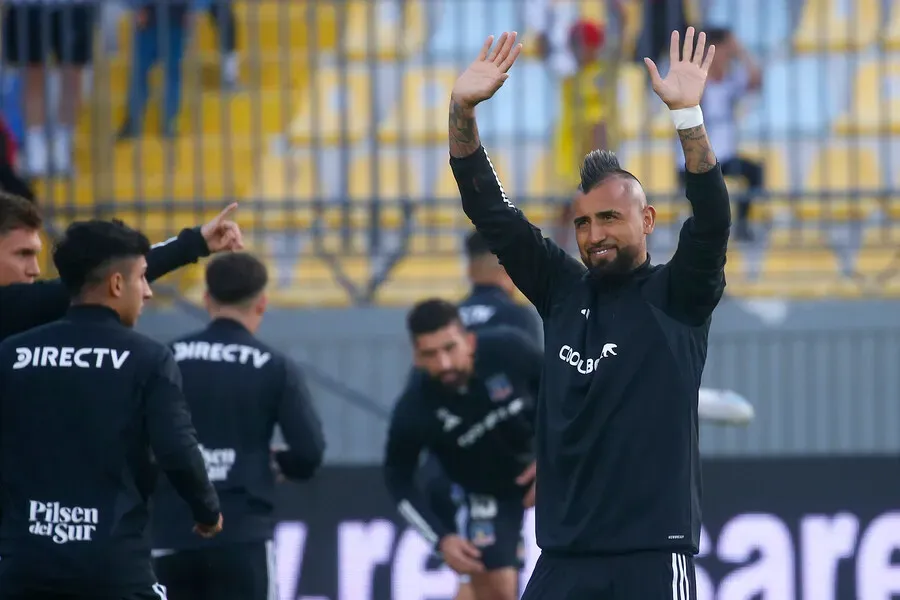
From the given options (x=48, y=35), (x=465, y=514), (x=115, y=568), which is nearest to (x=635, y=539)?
(x=115, y=568)

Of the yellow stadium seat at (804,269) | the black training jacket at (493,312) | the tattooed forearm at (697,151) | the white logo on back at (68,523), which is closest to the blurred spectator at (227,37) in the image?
Answer: the black training jacket at (493,312)

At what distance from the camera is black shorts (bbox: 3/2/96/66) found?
11523 millimetres

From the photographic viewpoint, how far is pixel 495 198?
5336 millimetres

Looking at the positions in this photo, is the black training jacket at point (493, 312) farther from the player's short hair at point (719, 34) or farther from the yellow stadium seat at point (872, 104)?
the yellow stadium seat at point (872, 104)

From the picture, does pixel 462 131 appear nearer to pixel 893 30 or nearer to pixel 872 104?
pixel 872 104

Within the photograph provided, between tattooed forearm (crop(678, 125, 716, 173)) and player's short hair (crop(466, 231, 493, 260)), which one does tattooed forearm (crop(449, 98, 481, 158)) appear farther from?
player's short hair (crop(466, 231, 493, 260))

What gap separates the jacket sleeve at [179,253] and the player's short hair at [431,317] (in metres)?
1.39

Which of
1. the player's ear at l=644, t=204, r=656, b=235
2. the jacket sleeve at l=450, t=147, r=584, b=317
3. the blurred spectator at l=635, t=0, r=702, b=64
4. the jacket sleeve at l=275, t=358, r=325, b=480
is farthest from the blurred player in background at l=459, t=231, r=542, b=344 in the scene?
the player's ear at l=644, t=204, r=656, b=235

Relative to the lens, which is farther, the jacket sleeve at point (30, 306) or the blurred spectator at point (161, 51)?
the blurred spectator at point (161, 51)

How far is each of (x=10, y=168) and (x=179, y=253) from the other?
4.94 metres

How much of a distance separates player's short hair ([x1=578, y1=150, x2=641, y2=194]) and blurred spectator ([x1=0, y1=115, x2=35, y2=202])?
6162 mm

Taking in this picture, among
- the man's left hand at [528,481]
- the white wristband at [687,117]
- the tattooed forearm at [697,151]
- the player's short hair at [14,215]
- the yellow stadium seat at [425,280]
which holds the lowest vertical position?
the man's left hand at [528,481]

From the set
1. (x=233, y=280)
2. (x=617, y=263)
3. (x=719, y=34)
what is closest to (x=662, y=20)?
(x=719, y=34)

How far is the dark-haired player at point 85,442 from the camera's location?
221 inches
